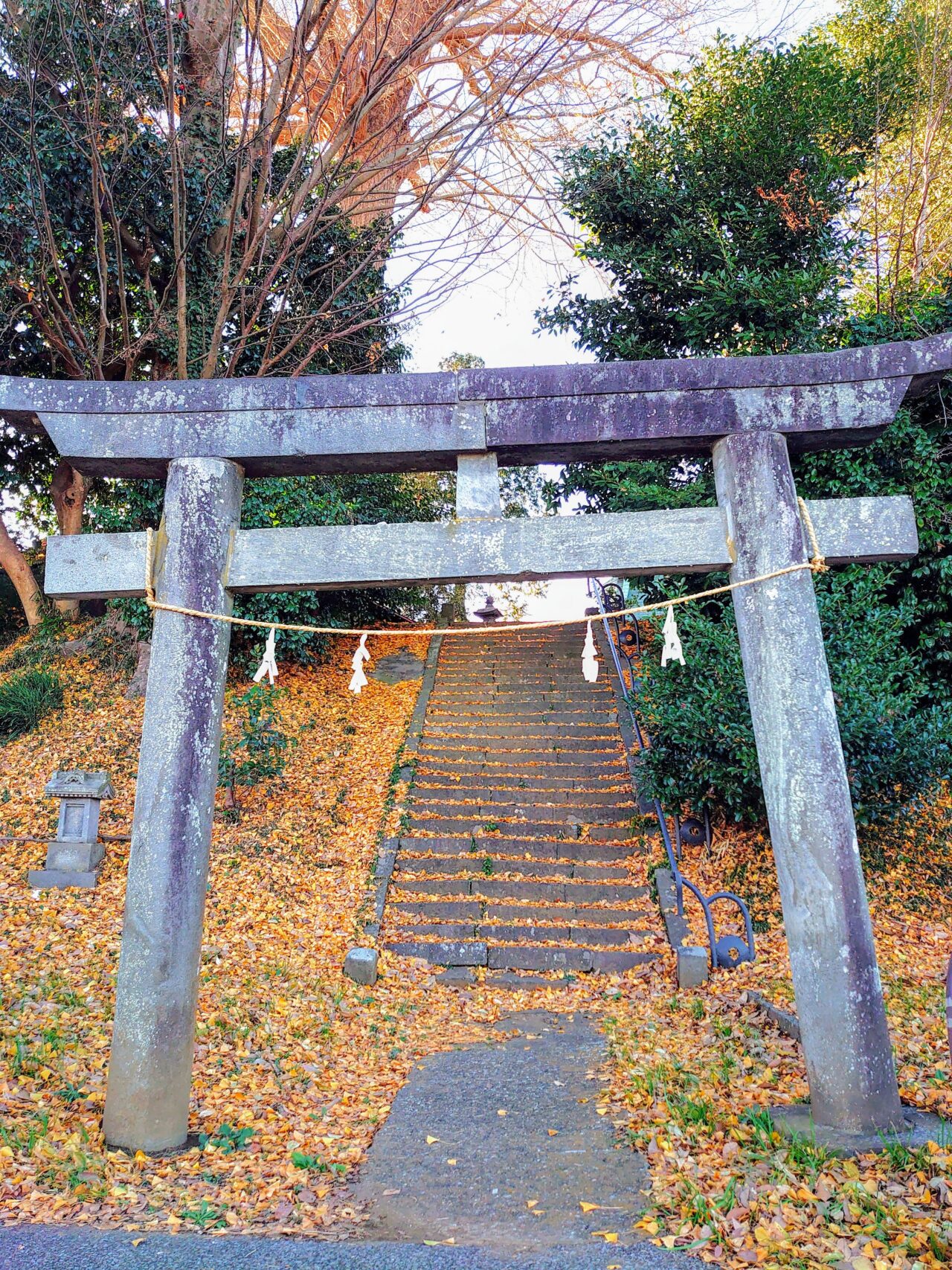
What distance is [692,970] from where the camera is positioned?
6188mm

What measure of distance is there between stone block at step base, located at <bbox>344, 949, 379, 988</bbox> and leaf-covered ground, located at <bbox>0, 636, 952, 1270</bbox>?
5.9 inches

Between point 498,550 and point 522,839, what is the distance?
495cm

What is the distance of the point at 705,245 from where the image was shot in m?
9.55

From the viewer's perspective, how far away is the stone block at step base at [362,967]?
248 inches

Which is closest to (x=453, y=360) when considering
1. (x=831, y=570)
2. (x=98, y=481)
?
(x=98, y=481)

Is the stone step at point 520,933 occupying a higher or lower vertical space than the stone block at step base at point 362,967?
higher

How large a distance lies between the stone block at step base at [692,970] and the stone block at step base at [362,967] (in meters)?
2.32

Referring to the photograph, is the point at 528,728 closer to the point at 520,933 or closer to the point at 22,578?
the point at 520,933

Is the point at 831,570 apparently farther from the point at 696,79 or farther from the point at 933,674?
the point at 696,79

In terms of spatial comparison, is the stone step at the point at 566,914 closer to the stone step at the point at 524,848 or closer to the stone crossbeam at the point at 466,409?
the stone step at the point at 524,848

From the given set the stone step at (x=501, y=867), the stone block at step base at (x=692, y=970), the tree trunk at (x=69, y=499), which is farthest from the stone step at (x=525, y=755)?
the tree trunk at (x=69, y=499)

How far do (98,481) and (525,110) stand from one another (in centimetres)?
884

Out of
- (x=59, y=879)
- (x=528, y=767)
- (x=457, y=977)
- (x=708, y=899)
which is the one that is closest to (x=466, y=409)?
(x=708, y=899)

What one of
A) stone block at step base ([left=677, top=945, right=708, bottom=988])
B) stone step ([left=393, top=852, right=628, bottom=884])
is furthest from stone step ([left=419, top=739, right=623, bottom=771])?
stone block at step base ([left=677, top=945, right=708, bottom=988])
